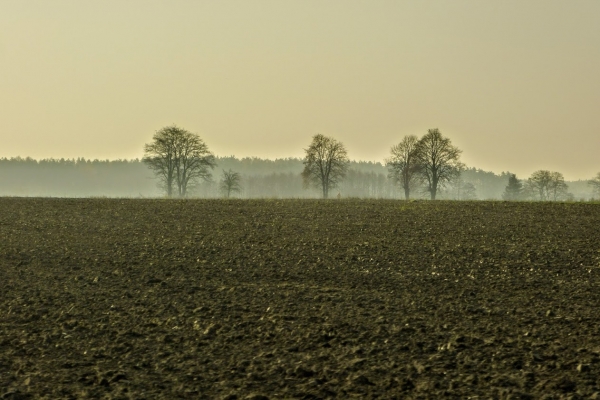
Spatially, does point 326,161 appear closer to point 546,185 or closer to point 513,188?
point 513,188

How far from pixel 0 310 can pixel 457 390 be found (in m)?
7.66

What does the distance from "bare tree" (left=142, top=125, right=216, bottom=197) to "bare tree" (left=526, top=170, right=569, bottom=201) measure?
61799 mm

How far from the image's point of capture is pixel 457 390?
6840 millimetres

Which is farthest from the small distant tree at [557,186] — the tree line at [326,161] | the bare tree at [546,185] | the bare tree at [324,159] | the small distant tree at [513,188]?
the bare tree at [324,159]

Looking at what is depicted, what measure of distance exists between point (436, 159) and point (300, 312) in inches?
2275

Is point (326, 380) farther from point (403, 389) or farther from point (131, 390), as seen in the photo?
point (131, 390)

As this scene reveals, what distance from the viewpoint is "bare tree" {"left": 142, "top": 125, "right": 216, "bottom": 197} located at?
66.1 m

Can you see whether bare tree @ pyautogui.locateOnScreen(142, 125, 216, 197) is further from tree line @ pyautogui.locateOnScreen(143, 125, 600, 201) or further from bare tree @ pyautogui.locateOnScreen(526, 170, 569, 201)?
bare tree @ pyautogui.locateOnScreen(526, 170, 569, 201)

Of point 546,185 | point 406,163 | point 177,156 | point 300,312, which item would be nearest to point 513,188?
point 546,185

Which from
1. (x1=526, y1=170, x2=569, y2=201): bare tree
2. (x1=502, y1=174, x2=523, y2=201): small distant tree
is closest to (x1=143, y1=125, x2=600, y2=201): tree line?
(x1=502, y1=174, x2=523, y2=201): small distant tree

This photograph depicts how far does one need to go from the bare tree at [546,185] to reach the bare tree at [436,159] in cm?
4487

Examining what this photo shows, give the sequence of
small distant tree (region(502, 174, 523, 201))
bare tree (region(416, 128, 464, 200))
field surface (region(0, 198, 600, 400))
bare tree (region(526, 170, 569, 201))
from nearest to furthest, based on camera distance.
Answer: field surface (region(0, 198, 600, 400))
bare tree (region(416, 128, 464, 200))
small distant tree (region(502, 174, 523, 201))
bare tree (region(526, 170, 569, 201))

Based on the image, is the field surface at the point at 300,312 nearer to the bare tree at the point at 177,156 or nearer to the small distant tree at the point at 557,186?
the bare tree at the point at 177,156

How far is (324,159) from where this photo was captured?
233 ft
